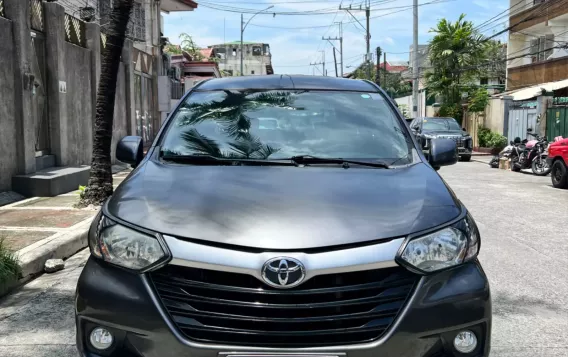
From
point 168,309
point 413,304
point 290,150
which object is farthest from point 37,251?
point 413,304

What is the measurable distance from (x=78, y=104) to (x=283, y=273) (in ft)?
40.2

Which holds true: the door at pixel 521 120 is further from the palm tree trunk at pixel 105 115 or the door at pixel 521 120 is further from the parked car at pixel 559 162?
the palm tree trunk at pixel 105 115

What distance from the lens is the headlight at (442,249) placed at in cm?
231

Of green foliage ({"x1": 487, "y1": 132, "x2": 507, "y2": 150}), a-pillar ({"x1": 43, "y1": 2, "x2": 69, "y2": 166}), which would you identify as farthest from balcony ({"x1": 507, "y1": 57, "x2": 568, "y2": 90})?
a-pillar ({"x1": 43, "y1": 2, "x2": 69, "y2": 166})

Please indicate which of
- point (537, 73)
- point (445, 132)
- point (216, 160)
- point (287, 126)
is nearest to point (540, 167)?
point (445, 132)

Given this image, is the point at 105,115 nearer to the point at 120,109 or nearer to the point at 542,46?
the point at 120,109

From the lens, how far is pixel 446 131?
22984 millimetres

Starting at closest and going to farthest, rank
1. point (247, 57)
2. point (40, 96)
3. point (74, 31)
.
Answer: point (40, 96) → point (74, 31) → point (247, 57)

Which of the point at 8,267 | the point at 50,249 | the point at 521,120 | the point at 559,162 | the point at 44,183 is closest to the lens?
the point at 8,267

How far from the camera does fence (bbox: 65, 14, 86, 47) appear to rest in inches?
505

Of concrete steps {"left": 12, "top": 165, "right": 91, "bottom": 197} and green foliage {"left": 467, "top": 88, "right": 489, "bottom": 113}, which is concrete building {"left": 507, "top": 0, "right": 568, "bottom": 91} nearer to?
green foliage {"left": 467, "top": 88, "right": 489, "bottom": 113}

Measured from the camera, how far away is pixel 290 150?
10.9 ft

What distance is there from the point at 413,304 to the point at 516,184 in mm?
13025

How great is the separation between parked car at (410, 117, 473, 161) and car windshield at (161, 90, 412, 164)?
61.9ft
